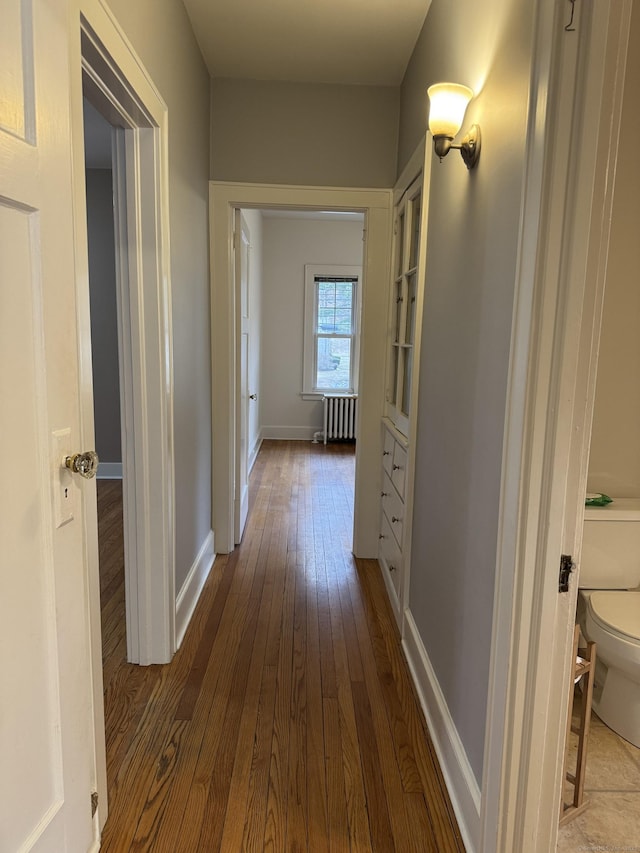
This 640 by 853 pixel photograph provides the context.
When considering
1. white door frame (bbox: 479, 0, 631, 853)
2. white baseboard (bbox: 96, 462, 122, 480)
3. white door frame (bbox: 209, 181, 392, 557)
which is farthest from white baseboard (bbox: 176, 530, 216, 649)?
white baseboard (bbox: 96, 462, 122, 480)

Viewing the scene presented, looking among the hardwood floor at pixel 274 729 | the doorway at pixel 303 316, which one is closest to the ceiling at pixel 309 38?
the hardwood floor at pixel 274 729

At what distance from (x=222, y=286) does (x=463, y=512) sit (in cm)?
203

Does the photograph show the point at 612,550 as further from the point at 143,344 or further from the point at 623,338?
the point at 143,344

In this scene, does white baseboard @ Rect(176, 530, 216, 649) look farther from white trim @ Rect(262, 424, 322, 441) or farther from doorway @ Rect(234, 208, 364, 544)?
white trim @ Rect(262, 424, 322, 441)

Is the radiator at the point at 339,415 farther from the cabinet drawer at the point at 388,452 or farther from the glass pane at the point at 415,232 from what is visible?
the glass pane at the point at 415,232

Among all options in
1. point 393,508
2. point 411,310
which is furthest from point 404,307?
point 393,508

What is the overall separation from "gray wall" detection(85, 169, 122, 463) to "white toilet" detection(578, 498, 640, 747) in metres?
3.97

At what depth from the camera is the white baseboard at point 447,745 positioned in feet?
4.71

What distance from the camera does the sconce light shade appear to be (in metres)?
1.61

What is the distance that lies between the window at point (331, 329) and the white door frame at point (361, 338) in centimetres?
389

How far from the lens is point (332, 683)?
2154mm

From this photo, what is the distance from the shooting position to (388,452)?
2988 mm

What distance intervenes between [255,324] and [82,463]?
5052 millimetres

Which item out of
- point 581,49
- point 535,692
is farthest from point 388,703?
point 581,49
